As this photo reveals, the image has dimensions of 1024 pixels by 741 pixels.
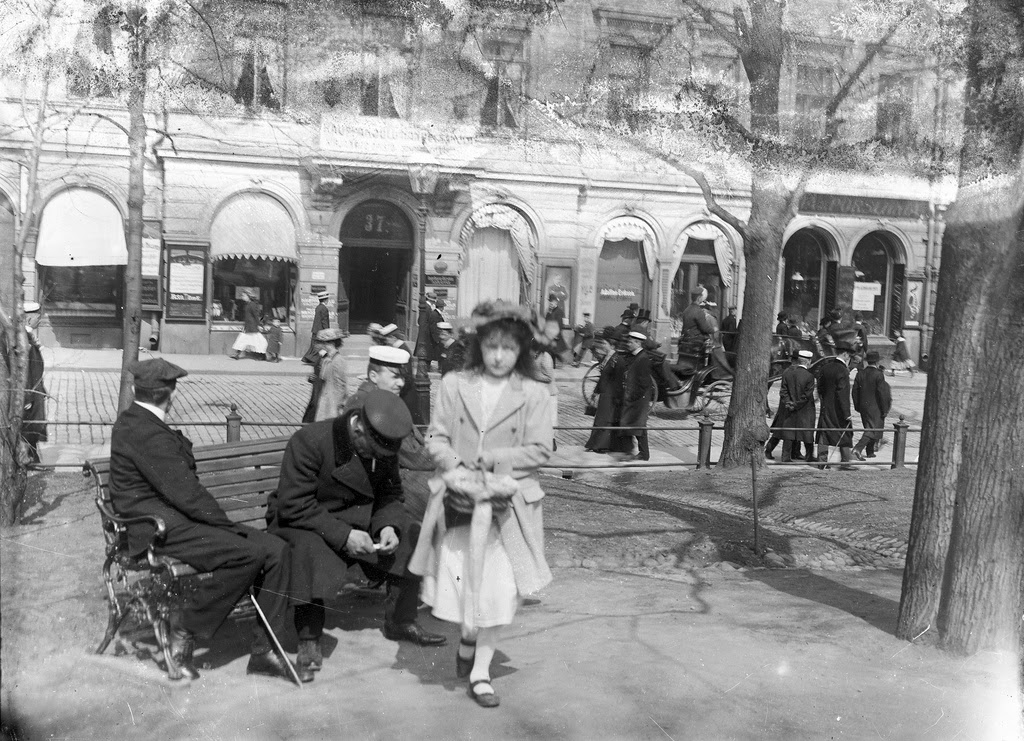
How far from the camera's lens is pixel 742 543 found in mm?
7254

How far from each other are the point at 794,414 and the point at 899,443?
1.12m

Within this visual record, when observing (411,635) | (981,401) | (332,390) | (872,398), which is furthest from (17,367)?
(872,398)

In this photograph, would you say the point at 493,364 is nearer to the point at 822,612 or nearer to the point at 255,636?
the point at 255,636

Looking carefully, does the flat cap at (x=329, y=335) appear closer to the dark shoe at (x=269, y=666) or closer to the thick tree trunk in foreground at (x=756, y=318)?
the dark shoe at (x=269, y=666)

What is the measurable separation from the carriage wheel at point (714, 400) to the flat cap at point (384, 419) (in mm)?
6993

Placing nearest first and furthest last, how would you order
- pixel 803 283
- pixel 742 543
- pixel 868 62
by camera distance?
pixel 742 543 → pixel 868 62 → pixel 803 283

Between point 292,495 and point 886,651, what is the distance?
2.93 m

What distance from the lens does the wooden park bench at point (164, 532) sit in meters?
4.18

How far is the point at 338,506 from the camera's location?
180 inches

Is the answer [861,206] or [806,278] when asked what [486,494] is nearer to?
[861,206]

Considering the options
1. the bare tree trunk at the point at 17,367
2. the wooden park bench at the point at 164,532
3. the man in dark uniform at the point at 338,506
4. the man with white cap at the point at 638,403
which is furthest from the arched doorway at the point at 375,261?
the man with white cap at the point at 638,403

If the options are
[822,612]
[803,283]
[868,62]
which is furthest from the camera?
[803,283]

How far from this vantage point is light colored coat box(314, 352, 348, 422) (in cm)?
710

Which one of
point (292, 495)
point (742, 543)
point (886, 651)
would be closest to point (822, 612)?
point (886, 651)
